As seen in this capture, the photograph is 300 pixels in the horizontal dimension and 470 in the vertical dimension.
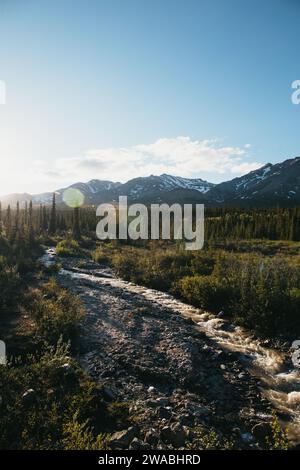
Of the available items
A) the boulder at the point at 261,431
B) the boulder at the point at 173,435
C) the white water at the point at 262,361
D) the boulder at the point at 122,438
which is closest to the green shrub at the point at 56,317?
the boulder at the point at 122,438

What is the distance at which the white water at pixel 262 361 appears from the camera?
884 centimetres

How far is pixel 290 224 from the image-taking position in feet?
208

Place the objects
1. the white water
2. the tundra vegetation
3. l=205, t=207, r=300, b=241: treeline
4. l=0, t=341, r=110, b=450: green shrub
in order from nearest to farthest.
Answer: l=0, t=341, r=110, b=450: green shrub < the tundra vegetation < the white water < l=205, t=207, r=300, b=241: treeline

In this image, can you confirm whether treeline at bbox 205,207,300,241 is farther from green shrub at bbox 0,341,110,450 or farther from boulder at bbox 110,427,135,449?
boulder at bbox 110,427,135,449

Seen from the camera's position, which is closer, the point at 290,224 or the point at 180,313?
the point at 180,313

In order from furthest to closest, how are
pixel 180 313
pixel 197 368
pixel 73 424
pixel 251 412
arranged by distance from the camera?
1. pixel 180 313
2. pixel 197 368
3. pixel 251 412
4. pixel 73 424

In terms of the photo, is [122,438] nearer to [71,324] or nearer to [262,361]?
[71,324]

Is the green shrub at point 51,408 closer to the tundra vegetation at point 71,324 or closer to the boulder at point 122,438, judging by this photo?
the tundra vegetation at point 71,324

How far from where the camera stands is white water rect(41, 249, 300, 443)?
29.0ft

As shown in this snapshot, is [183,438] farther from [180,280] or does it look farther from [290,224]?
[290,224]

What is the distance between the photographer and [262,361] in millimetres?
11414

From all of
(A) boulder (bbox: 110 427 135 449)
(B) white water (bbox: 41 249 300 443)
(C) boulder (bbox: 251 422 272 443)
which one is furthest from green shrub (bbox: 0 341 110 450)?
(B) white water (bbox: 41 249 300 443)
